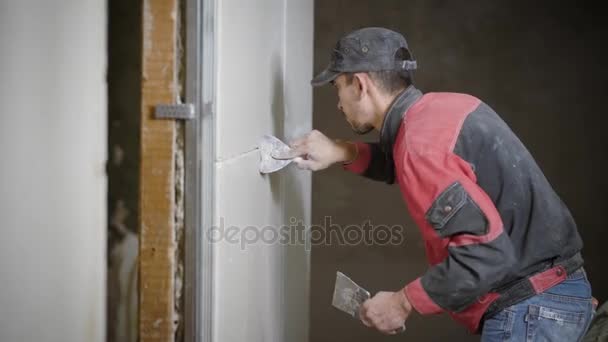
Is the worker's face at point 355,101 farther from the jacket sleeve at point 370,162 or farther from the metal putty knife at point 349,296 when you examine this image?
the metal putty knife at point 349,296

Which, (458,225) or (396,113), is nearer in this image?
(458,225)

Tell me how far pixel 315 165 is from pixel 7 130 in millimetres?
1060

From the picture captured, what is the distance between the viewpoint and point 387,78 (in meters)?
1.71

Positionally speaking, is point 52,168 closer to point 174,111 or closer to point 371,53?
point 174,111

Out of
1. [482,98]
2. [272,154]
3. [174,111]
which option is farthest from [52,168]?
[482,98]

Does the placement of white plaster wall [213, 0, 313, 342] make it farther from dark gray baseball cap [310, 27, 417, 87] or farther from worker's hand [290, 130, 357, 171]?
dark gray baseball cap [310, 27, 417, 87]

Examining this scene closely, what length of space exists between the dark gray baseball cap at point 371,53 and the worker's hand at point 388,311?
62 centimetres

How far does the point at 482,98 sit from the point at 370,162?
276 centimetres

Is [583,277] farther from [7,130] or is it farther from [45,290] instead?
[7,130]

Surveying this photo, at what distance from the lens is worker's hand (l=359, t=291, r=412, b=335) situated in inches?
59.5

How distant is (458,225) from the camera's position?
1391 millimetres

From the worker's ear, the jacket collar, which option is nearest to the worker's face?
the worker's ear

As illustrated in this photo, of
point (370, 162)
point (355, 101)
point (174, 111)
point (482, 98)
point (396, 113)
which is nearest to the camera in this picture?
point (174, 111)

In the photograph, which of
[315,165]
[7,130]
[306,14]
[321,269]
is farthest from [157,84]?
[321,269]
